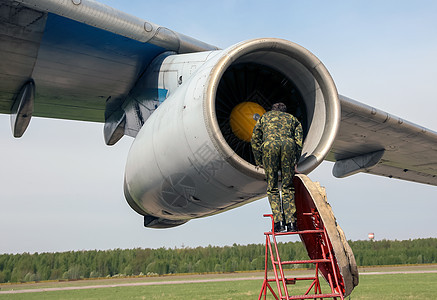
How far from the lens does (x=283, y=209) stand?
535 centimetres

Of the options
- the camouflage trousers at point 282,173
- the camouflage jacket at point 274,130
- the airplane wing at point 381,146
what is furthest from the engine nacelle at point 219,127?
the airplane wing at point 381,146

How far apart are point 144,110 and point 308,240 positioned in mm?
3709

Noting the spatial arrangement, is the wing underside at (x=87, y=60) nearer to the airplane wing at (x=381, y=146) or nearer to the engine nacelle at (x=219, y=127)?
the airplane wing at (x=381, y=146)

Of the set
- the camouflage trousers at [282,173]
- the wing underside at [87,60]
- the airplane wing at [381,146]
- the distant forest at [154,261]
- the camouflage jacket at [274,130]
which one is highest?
the wing underside at [87,60]

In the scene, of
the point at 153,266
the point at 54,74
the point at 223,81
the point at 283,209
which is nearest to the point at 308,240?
the point at 283,209

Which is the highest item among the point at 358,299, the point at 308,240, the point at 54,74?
the point at 54,74

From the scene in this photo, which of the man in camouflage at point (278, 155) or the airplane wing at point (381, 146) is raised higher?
the airplane wing at point (381, 146)

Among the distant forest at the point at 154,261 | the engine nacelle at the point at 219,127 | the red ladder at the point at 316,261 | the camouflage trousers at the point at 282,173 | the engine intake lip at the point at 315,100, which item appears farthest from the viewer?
the distant forest at the point at 154,261

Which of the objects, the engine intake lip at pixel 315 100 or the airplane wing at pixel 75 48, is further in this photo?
the airplane wing at pixel 75 48

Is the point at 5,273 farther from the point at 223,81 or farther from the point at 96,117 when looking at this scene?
the point at 223,81

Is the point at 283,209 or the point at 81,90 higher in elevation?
the point at 81,90

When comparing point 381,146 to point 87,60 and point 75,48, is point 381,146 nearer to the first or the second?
point 87,60

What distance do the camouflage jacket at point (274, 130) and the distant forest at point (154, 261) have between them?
27.5 m

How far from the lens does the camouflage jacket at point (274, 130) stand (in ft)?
17.3
